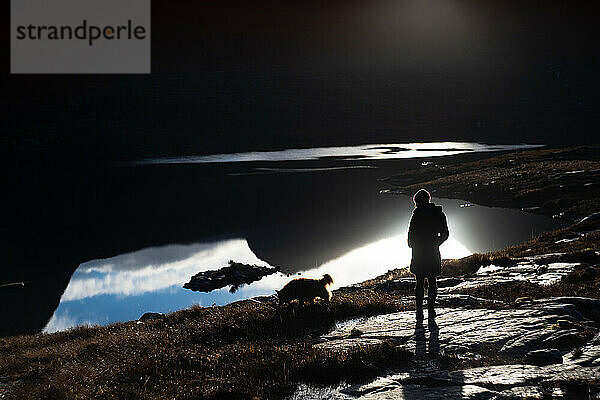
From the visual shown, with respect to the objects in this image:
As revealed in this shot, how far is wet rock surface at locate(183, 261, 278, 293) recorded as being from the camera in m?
44.8

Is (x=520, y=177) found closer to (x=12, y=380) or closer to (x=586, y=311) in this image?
(x=586, y=311)

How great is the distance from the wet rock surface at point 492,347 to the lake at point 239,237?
1420 cm

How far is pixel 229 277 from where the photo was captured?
4669cm

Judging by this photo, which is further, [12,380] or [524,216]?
[524,216]

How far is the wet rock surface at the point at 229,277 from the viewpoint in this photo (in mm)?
44772

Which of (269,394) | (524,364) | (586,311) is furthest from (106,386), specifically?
(586,311)

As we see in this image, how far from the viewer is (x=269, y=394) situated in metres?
8.30

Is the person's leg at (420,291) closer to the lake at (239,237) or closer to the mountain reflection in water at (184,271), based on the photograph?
the lake at (239,237)

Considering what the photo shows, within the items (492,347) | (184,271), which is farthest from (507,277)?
(184,271)

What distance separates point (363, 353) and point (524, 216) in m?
55.5

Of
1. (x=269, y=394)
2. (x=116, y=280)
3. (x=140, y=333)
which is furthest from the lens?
(x=116, y=280)

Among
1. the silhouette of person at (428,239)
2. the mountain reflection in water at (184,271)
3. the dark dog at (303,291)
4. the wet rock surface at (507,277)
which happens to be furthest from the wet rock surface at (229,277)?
the silhouette of person at (428,239)

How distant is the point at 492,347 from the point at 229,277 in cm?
3872

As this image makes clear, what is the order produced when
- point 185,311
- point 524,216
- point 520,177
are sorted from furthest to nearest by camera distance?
1. point 520,177
2. point 524,216
3. point 185,311
